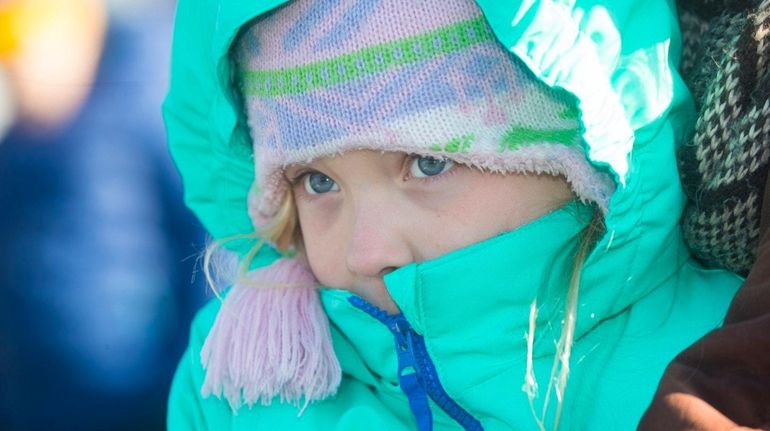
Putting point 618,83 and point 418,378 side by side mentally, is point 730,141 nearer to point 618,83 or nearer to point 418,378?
point 618,83

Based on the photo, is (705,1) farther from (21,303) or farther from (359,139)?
(21,303)

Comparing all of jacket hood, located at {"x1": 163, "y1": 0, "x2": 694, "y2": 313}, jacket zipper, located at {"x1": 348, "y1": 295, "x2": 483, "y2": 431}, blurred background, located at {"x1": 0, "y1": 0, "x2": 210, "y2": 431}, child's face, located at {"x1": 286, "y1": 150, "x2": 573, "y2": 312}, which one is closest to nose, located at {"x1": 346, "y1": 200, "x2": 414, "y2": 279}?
child's face, located at {"x1": 286, "y1": 150, "x2": 573, "y2": 312}

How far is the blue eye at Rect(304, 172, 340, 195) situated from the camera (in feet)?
4.59

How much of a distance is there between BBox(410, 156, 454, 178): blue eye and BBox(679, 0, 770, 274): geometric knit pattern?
0.29 m

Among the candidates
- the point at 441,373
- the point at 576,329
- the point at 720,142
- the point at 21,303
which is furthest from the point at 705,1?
the point at 21,303

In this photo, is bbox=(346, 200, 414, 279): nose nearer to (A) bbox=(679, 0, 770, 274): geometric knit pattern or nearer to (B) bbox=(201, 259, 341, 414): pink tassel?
(B) bbox=(201, 259, 341, 414): pink tassel

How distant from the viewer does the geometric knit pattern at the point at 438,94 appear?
121cm

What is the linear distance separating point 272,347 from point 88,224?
622 mm

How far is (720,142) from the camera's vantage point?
3.83ft

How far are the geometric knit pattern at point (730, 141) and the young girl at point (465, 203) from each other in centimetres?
3

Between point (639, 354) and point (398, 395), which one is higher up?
point (639, 354)

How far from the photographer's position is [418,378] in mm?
1335

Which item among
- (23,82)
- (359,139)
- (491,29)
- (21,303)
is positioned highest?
(491,29)

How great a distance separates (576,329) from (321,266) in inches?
13.9
